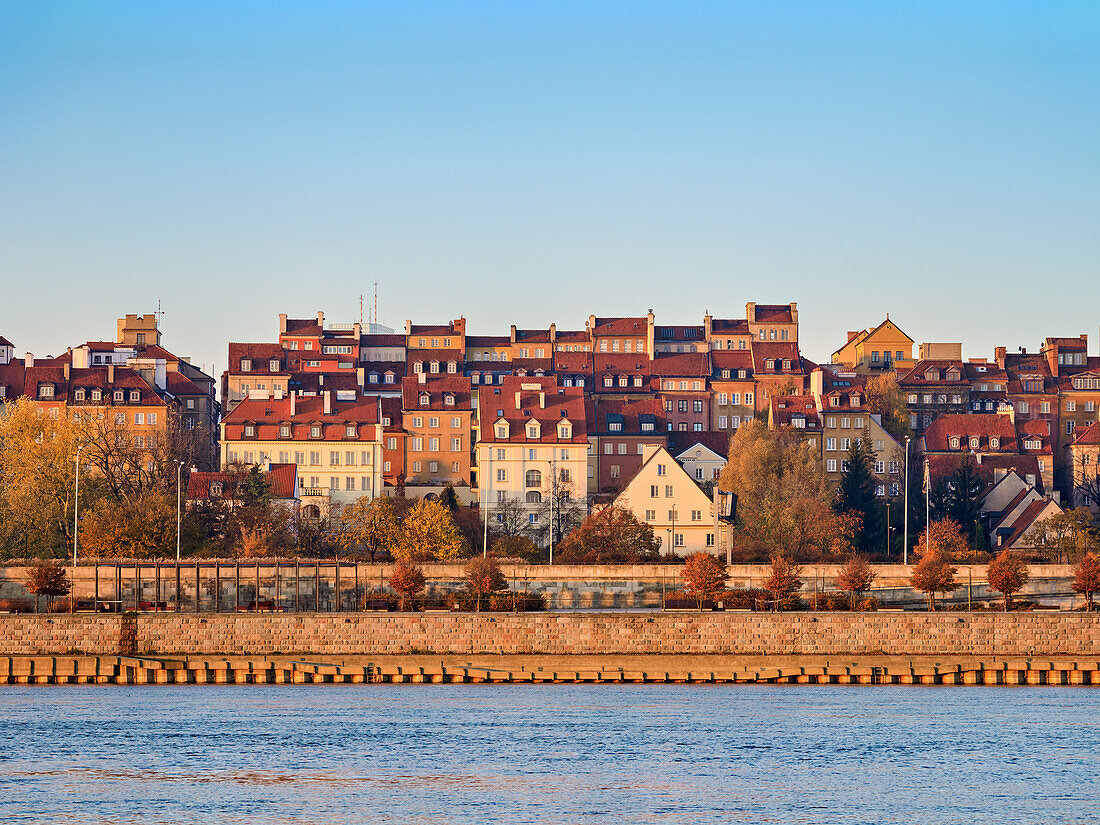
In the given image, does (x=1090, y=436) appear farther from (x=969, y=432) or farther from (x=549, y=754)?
(x=549, y=754)

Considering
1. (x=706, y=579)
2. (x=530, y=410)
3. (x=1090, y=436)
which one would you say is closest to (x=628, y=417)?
(x=530, y=410)

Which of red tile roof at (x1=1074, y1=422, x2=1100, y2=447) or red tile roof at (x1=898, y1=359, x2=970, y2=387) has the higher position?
red tile roof at (x1=898, y1=359, x2=970, y2=387)

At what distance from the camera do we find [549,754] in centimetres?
4553

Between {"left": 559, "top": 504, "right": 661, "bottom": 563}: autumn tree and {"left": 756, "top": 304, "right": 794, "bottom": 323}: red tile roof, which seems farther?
{"left": 756, "top": 304, "right": 794, "bottom": 323}: red tile roof

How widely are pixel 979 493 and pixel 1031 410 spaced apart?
2973cm

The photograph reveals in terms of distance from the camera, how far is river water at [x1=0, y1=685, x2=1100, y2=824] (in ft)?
126

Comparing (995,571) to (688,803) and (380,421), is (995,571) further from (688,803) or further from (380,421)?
(380,421)

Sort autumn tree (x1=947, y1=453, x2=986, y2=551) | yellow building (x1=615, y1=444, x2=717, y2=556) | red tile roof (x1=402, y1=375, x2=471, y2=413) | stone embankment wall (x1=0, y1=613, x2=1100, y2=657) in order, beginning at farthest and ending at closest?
1. red tile roof (x1=402, y1=375, x2=471, y2=413)
2. autumn tree (x1=947, y1=453, x2=986, y2=551)
3. yellow building (x1=615, y1=444, x2=717, y2=556)
4. stone embankment wall (x1=0, y1=613, x2=1100, y2=657)

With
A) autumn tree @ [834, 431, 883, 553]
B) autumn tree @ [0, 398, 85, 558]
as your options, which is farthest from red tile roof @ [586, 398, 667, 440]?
autumn tree @ [0, 398, 85, 558]

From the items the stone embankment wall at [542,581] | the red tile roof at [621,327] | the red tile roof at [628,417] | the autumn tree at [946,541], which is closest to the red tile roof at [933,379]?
the red tile roof at [621,327]

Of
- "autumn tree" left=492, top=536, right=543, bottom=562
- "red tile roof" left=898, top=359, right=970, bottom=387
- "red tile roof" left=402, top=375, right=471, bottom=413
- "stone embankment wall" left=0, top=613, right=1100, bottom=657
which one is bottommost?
"stone embankment wall" left=0, top=613, right=1100, bottom=657

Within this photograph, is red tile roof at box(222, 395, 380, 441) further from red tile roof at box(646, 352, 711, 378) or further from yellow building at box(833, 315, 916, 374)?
yellow building at box(833, 315, 916, 374)

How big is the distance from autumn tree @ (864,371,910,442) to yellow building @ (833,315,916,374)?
16016mm

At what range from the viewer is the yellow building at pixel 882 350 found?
162 metres
